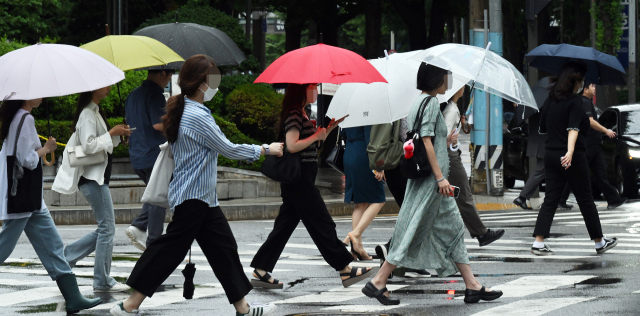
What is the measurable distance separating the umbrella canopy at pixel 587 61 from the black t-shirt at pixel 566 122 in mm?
726

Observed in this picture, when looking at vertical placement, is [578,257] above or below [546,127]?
below

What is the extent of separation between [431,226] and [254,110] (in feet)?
40.1

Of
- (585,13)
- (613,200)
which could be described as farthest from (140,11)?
(613,200)

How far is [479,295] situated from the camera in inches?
264

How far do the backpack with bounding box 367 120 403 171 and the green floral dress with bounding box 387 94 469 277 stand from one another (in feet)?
5.64

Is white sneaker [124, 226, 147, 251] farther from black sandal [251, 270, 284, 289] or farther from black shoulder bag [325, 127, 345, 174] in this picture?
black shoulder bag [325, 127, 345, 174]

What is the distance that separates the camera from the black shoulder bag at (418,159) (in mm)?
6660

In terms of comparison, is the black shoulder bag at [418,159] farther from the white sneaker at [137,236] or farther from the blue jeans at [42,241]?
the white sneaker at [137,236]

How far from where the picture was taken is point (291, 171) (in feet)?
23.6

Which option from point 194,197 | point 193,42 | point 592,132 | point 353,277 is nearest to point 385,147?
point 353,277

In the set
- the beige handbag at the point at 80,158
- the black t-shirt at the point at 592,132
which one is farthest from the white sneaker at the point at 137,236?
the black t-shirt at the point at 592,132

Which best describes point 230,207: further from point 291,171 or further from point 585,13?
point 585,13

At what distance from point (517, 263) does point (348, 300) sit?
7.79ft

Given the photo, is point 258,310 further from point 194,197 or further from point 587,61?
point 587,61
